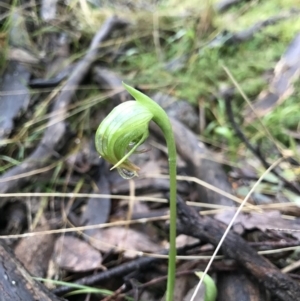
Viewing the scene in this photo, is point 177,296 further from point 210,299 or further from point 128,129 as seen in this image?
point 128,129

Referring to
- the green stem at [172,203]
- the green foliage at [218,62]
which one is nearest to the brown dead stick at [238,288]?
the green stem at [172,203]

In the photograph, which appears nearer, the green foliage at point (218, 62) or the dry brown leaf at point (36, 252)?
the dry brown leaf at point (36, 252)

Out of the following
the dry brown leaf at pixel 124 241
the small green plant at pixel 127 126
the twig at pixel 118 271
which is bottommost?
the dry brown leaf at pixel 124 241

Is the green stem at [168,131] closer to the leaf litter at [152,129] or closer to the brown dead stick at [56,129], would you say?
the leaf litter at [152,129]

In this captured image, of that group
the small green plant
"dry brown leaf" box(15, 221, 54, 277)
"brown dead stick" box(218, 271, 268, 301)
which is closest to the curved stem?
the small green plant

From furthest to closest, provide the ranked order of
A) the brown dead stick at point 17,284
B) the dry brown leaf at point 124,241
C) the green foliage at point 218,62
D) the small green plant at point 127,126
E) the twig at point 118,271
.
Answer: the green foliage at point 218,62 → the dry brown leaf at point 124,241 → the twig at point 118,271 → the brown dead stick at point 17,284 → the small green plant at point 127,126

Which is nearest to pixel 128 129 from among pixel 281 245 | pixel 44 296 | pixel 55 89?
pixel 44 296

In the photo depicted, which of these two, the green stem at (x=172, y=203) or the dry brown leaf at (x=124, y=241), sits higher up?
the green stem at (x=172, y=203)

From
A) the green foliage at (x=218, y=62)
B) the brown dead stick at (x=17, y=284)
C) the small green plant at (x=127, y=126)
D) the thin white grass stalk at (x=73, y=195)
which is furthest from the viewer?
the green foliage at (x=218, y=62)
